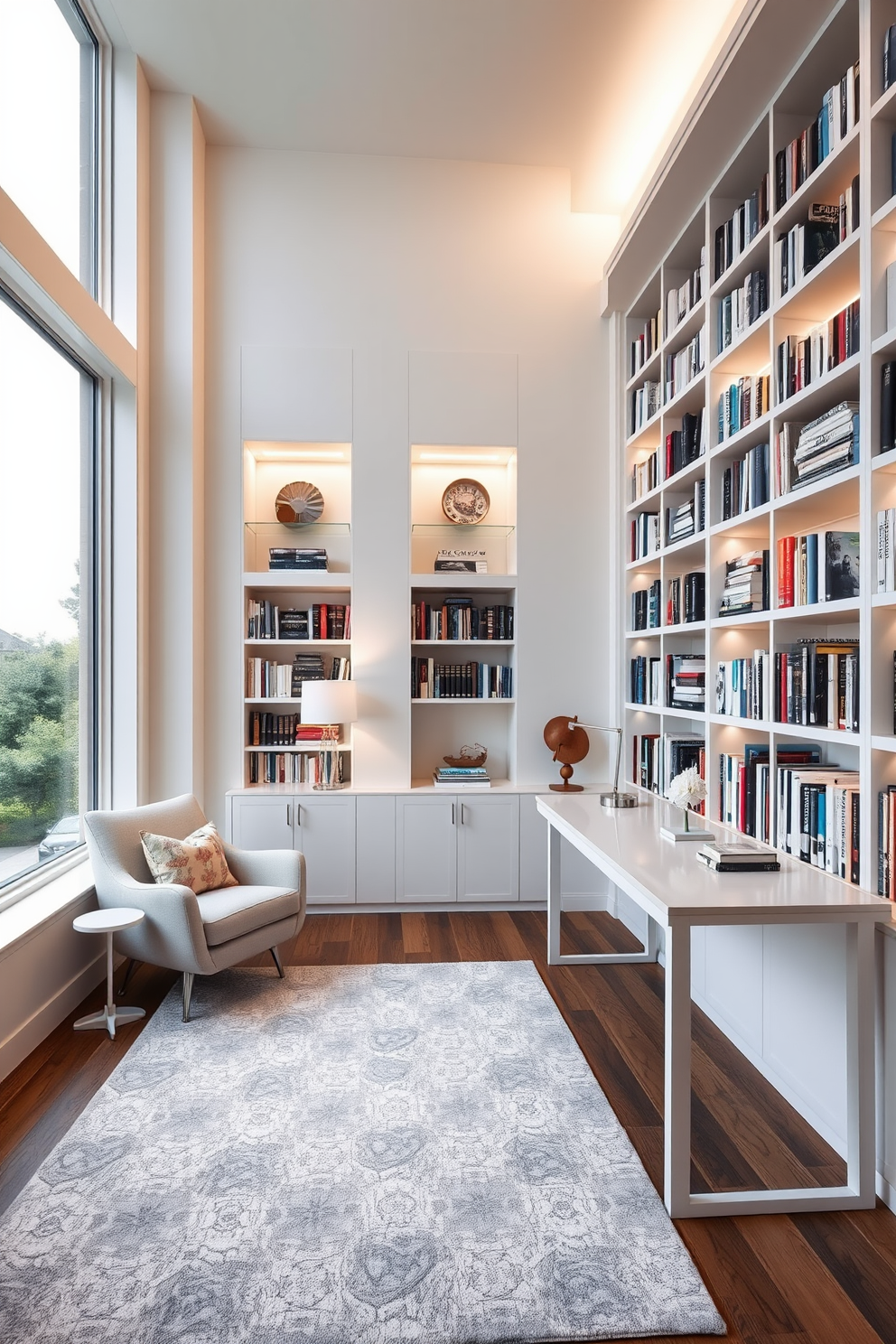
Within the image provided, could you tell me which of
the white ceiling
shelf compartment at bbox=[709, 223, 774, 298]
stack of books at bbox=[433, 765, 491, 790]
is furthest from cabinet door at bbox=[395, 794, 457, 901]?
the white ceiling

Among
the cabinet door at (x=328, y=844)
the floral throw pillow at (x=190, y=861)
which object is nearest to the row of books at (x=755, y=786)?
the cabinet door at (x=328, y=844)

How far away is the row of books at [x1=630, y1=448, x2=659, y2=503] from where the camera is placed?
4.00 m

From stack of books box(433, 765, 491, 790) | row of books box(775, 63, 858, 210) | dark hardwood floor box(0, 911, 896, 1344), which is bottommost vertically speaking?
dark hardwood floor box(0, 911, 896, 1344)

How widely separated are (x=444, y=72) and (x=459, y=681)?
10.0 feet

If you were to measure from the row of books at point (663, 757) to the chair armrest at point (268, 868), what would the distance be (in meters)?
1.75

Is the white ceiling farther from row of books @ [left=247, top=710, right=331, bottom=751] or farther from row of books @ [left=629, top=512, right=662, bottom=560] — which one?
row of books @ [left=247, top=710, right=331, bottom=751]

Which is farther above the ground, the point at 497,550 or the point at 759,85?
the point at 759,85

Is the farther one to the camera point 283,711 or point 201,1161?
point 283,711

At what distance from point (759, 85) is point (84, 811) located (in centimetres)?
398

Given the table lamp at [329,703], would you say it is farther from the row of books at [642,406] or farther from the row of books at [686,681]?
the row of books at [642,406]

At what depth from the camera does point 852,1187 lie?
196 cm

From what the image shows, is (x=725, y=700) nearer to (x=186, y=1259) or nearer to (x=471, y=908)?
(x=471, y=908)

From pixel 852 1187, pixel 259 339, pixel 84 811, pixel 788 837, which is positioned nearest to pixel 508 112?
pixel 259 339

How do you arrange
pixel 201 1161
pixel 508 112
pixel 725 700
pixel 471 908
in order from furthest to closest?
1. pixel 471 908
2. pixel 508 112
3. pixel 725 700
4. pixel 201 1161
